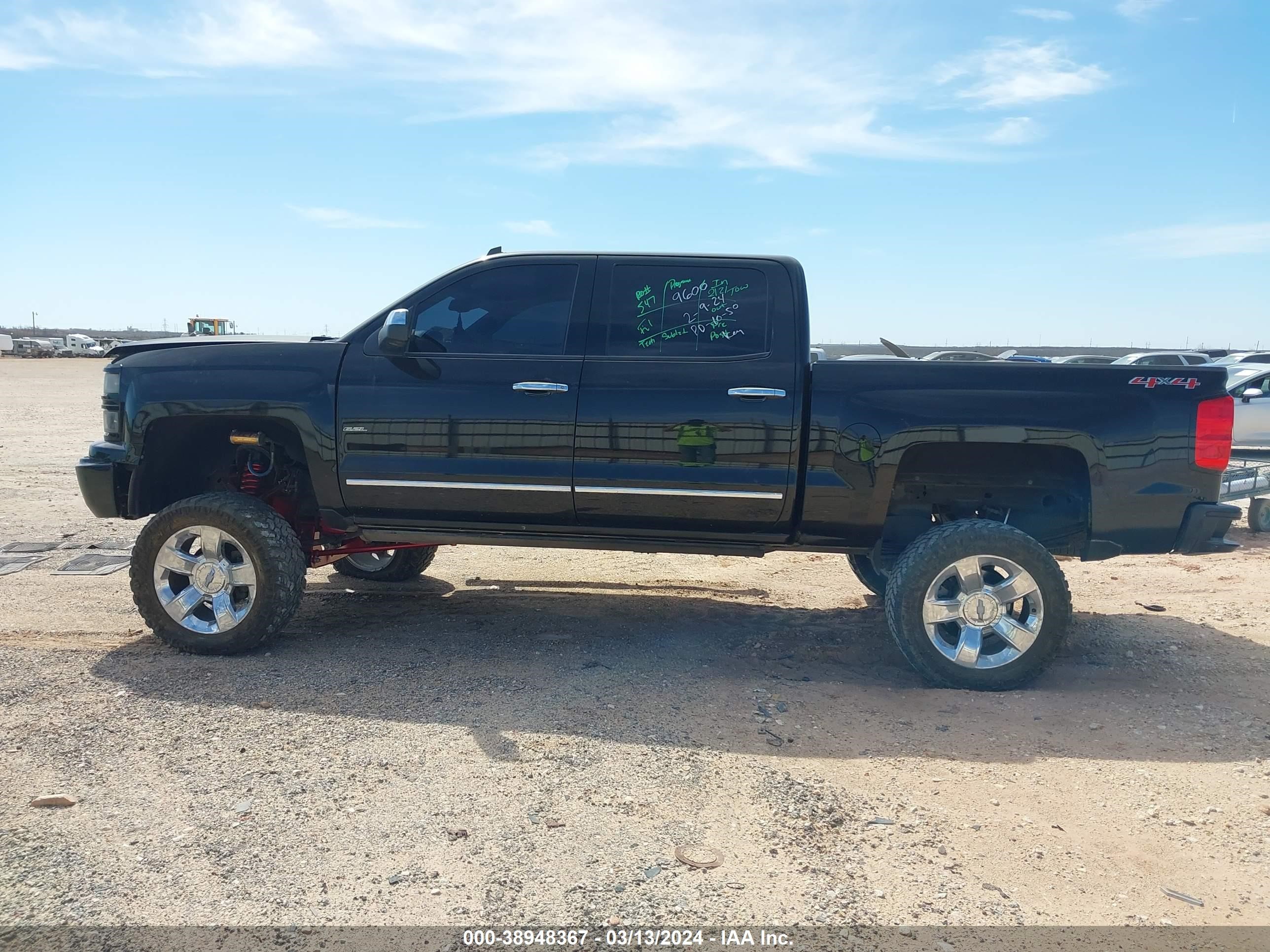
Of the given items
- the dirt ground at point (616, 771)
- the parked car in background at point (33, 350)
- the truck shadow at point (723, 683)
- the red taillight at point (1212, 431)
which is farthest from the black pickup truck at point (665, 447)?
the parked car in background at point (33, 350)

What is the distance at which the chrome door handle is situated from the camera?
489cm

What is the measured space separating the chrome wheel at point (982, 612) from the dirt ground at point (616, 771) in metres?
0.25

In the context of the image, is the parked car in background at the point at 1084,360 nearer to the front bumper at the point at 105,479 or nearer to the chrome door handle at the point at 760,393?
the chrome door handle at the point at 760,393

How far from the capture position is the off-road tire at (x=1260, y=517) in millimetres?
9102

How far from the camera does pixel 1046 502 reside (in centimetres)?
529

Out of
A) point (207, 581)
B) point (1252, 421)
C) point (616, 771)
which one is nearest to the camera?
point (616, 771)

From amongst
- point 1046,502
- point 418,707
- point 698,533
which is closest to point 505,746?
point 418,707

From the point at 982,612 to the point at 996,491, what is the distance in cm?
81

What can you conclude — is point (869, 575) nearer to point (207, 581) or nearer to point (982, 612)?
point (982, 612)

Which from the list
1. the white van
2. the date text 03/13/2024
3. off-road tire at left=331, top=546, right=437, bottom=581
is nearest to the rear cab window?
off-road tire at left=331, top=546, right=437, bottom=581

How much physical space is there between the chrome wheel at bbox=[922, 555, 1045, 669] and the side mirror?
2.91m

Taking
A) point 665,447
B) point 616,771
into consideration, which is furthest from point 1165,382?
point 616,771

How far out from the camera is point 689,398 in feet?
16.2

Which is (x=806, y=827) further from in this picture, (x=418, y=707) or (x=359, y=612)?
(x=359, y=612)
